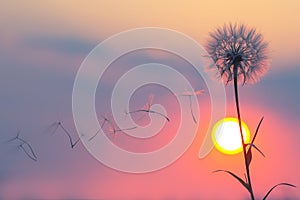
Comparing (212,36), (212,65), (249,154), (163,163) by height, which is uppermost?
(212,36)

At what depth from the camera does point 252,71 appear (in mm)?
6750

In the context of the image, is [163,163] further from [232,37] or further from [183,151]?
[232,37]

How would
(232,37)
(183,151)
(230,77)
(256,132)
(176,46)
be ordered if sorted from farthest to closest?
(176,46) → (183,151) → (232,37) → (230,77) → (256,132)

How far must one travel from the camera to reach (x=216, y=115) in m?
7.35

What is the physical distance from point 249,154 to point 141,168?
3.67 meters

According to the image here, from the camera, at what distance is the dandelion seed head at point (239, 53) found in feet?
21.7

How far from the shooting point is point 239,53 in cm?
668

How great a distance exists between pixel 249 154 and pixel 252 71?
1.40 m

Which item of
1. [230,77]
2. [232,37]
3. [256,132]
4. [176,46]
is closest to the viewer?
[256,132]

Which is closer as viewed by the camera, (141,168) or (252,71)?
(252,71)

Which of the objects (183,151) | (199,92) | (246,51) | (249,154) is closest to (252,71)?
(246,51)

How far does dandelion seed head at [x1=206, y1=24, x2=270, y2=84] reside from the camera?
6610 millimetres

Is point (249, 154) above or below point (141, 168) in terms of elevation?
below

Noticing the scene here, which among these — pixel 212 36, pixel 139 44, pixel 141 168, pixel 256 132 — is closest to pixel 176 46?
pixel 139 44
